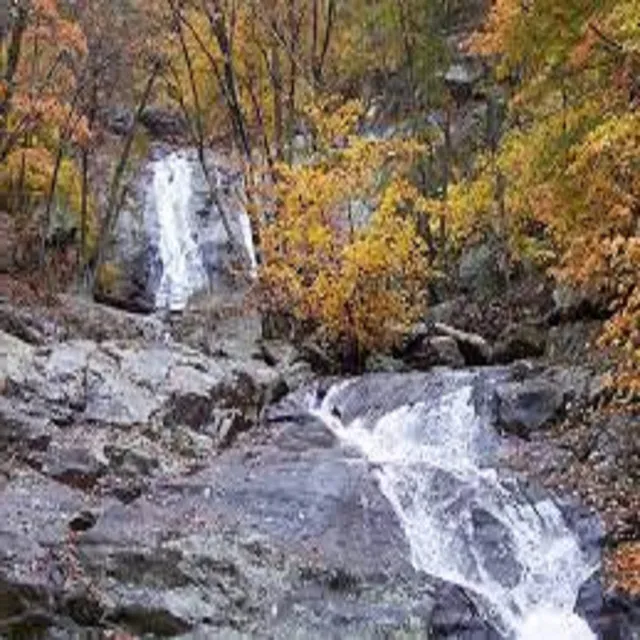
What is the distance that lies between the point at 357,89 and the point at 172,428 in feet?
62.0

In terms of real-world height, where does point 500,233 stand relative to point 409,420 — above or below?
above

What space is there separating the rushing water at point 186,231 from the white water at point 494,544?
16121 mm

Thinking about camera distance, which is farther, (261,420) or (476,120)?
(476,120)

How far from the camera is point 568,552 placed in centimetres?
1177

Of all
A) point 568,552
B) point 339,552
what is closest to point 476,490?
point 568,552

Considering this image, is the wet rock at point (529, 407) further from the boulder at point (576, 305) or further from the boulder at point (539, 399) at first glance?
the boulder at point (576, 305)

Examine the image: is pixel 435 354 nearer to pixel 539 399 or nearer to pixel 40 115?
pixel 539 399

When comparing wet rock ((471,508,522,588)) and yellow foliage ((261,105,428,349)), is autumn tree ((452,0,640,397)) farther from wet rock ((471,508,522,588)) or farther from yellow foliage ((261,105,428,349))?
yellow foliage ((261,105,428,349))

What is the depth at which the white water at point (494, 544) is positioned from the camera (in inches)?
436

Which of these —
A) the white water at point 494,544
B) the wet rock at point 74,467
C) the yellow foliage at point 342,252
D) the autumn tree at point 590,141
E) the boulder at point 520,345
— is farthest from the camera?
the yellow foliage at point 342,252

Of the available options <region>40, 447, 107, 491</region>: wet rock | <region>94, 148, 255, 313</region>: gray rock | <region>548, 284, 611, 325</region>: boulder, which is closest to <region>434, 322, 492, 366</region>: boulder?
<region>548, 284, 611, 325</region>: boulder

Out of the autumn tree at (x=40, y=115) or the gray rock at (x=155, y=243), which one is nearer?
the autumn tree at (x=40, y=115)

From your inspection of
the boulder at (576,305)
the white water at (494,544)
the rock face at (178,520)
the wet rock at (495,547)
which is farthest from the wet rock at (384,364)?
the wet rock at (495,547)

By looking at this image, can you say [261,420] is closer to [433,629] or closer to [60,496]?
[60,496]
